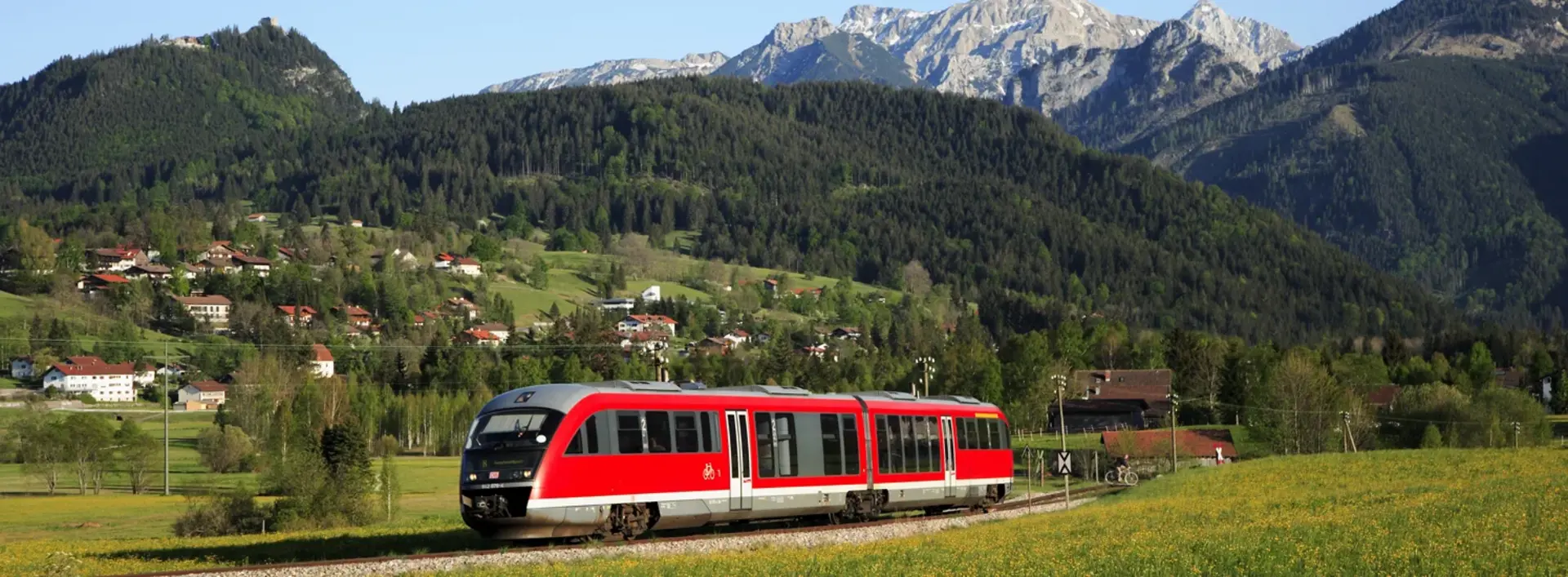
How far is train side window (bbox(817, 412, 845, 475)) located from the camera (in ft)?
153

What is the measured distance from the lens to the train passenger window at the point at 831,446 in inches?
1838

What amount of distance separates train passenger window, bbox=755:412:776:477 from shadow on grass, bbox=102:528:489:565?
7317 millimetres

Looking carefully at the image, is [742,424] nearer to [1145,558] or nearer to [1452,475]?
[1145,558]

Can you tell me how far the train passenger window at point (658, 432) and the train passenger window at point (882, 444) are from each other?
9.88 metres

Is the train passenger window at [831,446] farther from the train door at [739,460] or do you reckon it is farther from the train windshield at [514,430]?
the train windshield at [514,430]

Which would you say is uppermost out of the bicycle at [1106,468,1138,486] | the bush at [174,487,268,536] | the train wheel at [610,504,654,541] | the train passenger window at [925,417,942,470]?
the train passenger window at [925,417,942,470]

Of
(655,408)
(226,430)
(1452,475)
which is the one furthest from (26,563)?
(226,430)

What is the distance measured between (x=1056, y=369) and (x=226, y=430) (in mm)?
81765

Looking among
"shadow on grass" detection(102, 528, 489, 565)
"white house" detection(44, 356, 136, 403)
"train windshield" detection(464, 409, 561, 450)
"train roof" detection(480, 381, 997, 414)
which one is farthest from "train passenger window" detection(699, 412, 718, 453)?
"white house" detection(44, 356, 136, 403)

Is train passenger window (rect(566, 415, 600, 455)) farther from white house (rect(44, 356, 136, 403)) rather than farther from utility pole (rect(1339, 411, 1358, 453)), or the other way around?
white house (rect(44, 356, 136, 403))

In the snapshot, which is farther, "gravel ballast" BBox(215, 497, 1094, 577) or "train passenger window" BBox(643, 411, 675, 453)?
"train passenger window" BBox(643, 411, 675, 453)

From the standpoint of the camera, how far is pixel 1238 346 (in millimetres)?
179625

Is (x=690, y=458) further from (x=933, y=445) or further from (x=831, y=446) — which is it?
(x=933, y=445)

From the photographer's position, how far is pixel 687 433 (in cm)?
4172
